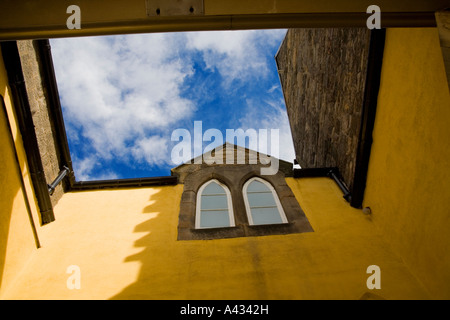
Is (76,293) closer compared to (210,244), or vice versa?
(76,293)

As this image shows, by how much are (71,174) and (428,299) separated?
272 inches

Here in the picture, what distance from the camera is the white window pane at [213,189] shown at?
Answer: 6941mm

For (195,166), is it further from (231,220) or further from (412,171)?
(412,171)

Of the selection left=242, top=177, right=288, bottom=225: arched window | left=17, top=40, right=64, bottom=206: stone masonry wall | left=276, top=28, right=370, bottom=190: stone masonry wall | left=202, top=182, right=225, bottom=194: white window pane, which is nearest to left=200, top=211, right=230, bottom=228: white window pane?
left=242, top=177, right=288, bottom=225: arched window

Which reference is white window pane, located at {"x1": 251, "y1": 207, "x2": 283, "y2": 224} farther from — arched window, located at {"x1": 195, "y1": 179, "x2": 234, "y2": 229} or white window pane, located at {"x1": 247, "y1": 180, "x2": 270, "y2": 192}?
white window pane, located at {"x1": 247, "y1": 180, "x2": 270, "y2": 192}

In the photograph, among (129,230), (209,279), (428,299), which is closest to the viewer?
(428,299)

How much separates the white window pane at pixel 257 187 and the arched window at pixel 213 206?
517 millimetres

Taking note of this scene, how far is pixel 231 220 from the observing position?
6.03 m

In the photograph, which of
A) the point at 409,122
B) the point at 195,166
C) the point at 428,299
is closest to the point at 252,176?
the point at 195,166

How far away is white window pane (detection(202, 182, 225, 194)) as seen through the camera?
273 inches

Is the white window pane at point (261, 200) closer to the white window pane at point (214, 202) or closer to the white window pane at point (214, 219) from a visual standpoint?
the white window pane at point (214, 202)

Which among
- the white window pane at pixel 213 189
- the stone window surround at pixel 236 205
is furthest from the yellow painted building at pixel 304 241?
the white window pane at pixel 213 189

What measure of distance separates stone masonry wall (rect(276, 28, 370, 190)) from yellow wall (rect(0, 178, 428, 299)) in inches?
69.9

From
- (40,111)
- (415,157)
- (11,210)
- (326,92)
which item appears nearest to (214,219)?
(11,210)
